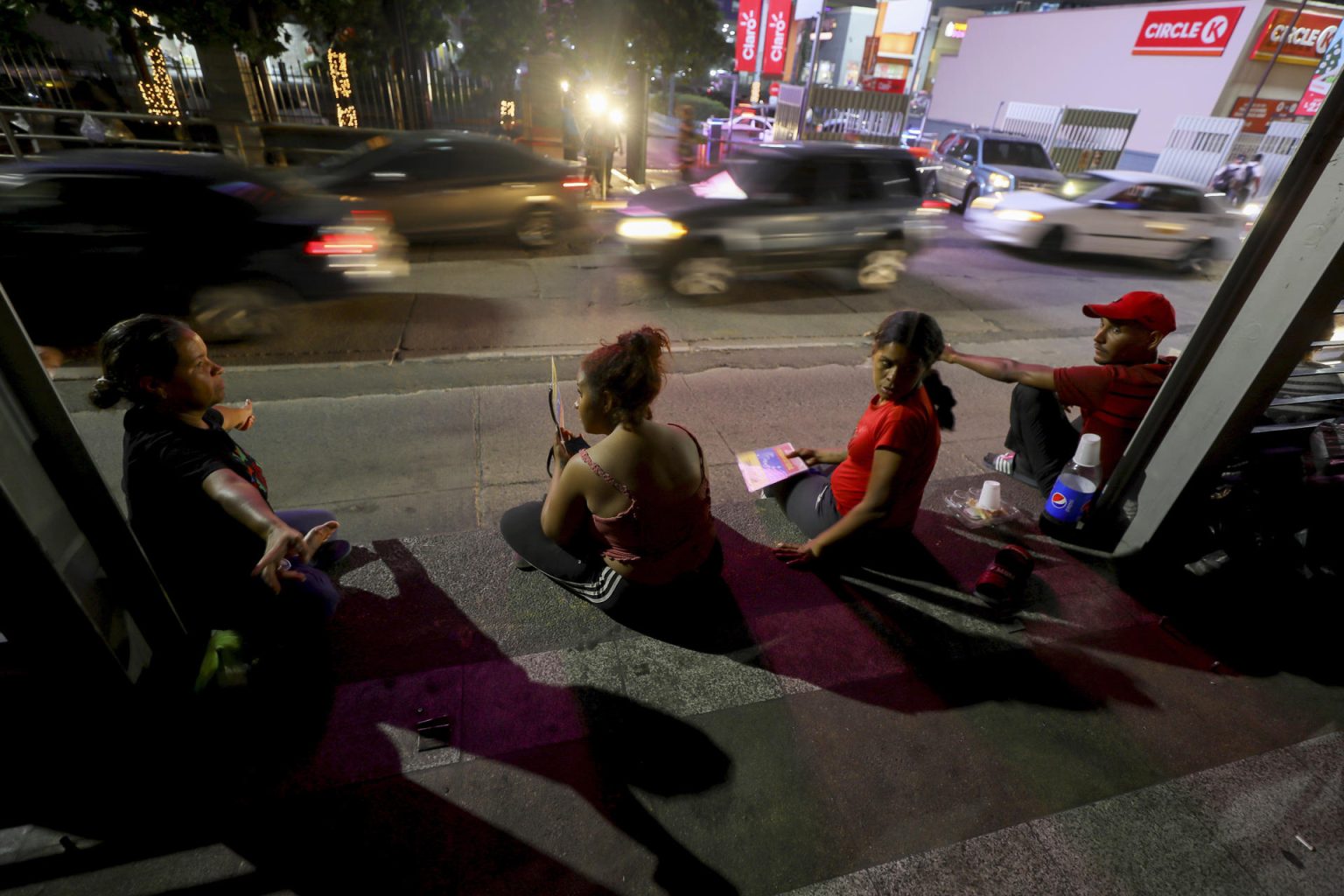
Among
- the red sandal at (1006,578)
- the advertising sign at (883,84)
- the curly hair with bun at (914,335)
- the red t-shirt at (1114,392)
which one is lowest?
the red sandal at (1006,578)

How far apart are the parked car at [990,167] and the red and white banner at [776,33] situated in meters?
6.26

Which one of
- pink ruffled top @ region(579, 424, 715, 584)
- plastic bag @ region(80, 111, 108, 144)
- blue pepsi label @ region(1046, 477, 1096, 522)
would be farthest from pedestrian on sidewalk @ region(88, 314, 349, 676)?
plastic bag @ region(80, 111, 108, 144)

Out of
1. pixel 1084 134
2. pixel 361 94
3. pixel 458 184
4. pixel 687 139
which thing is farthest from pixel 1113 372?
pixel 1084 134

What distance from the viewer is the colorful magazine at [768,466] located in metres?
3.91

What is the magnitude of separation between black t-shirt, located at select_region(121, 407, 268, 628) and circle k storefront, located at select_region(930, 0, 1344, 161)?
26946 millimetres

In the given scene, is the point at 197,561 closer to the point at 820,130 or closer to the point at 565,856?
the point at 565,856

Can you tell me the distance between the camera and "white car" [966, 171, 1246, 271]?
417 inches

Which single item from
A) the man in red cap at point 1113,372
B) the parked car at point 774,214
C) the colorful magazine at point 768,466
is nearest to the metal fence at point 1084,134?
the parked car at point 774,214

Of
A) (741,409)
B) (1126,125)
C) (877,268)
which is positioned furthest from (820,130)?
(741,409)

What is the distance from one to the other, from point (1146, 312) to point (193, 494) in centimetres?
451

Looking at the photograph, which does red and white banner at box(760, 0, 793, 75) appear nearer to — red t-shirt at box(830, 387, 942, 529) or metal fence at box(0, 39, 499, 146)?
metal fence at box(0, 39, 499, 146)

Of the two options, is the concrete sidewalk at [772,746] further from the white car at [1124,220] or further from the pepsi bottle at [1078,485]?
the white car at [1124,220]

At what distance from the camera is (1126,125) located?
21.7m

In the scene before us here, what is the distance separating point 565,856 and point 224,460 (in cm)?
199
